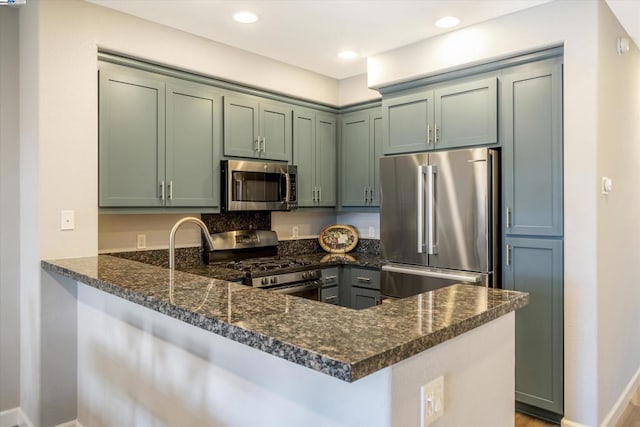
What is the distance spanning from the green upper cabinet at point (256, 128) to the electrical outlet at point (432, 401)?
2580 millimetres

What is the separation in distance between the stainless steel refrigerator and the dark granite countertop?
123 centimetres

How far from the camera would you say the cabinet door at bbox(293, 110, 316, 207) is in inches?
151

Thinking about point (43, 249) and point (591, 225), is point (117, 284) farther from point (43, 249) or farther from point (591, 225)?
point (591, 225)

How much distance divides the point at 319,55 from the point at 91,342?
2631 millimetres

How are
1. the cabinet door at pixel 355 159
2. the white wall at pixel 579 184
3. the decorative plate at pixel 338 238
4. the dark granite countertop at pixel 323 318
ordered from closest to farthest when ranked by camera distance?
the dark granite countertop at pixel 323 318 → the white wall at pixel 579 184 → the cabinet door at pixel 355 159 → the decorative plate at pixel 338 238

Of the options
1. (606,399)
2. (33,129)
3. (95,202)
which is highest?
(33,129)

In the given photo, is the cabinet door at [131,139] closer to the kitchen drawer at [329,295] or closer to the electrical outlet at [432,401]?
the kitchen drawer at [329,295]

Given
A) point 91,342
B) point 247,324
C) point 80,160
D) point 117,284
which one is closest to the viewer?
point 247,324

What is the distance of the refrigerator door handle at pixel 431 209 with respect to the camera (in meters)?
3.00

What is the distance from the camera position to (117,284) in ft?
5.67

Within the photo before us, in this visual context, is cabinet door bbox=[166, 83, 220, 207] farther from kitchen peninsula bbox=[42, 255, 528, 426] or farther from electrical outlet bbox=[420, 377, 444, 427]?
electrical outlet bbox=[420, 377, 444, 427]

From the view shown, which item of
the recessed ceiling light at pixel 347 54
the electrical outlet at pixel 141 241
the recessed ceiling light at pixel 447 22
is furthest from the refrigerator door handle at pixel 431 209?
the electrical outlet at pixel 141 241

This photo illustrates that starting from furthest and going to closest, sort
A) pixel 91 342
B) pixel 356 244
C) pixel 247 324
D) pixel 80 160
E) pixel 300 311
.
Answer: pixel 356 244
pixel 80 160
pixel 91 342
pixel 300 311
pixel 247 324

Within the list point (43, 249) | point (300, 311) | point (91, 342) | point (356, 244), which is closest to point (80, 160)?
point (43, 249)
